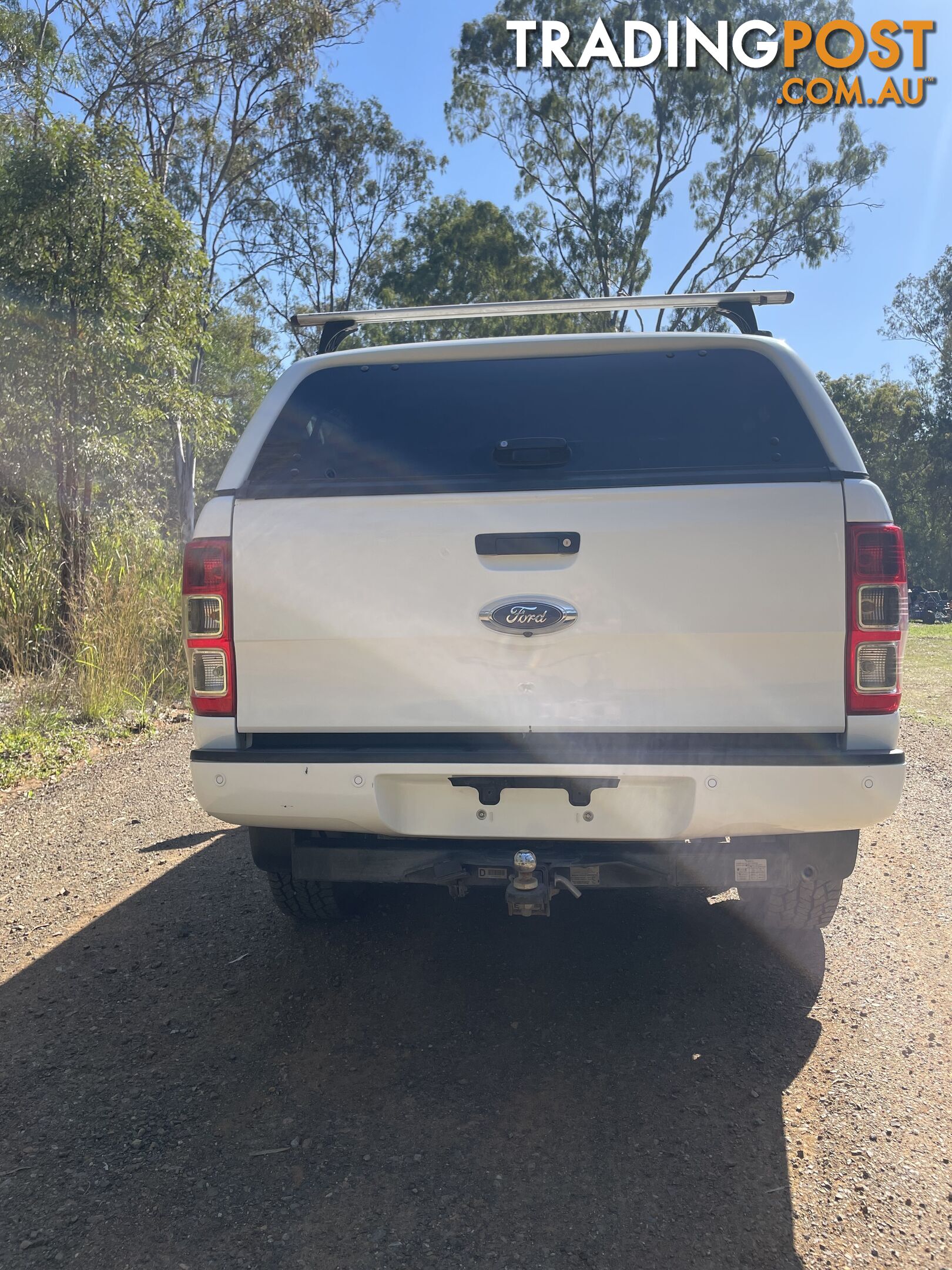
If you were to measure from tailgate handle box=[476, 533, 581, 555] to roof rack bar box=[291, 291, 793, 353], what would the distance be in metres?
1.14

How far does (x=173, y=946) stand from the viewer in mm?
3895

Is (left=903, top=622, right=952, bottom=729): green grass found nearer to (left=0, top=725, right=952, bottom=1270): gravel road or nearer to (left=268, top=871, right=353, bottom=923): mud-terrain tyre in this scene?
(left=0, top=725, right=952, bottom=1270): gravel road

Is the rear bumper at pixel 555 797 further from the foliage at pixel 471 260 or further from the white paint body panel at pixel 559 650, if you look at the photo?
the foliage at pixel 471 260

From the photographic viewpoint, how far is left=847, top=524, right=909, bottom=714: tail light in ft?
8.98

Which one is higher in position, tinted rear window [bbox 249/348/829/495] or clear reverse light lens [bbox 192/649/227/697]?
tinted rear window [bbox 249/348/829/495]

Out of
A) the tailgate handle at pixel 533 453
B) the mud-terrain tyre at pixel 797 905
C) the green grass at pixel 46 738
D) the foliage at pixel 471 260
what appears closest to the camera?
the tailgate handle at pixel 533 453

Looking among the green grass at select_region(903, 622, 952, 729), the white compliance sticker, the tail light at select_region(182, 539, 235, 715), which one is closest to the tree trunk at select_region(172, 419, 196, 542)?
the green grass at select_region(903, 622, 952, 729)

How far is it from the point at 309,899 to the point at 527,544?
1712 millimetres

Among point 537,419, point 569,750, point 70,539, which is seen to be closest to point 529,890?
point 569,750

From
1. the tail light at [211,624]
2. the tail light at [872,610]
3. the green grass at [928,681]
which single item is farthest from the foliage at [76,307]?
the green grass at [928,681]

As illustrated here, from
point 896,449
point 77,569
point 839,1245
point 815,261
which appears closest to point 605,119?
point 815,261

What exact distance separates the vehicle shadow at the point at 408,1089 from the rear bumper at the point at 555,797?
0.70 metres

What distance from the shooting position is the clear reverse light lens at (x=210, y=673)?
298 centimetres

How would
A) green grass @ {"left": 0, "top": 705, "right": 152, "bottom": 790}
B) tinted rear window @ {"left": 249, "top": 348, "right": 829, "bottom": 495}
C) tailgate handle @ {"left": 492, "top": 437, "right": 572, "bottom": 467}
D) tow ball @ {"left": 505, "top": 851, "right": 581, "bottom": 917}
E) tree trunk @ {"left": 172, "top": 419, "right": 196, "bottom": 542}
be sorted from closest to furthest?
tow ball @ {"left": 505, "top": 851, "right": 581, "bottom": 917} < tailgate handle @ {"left": 492, "top": 437, "right": 572, "bottom": 467} < tinted rear window @ {"left": 249, "top": 348, "right": 829, "bottom": 495} < green grass @ {"left": 0, "top": 705, "right": 152, "bottom": 790} < tree trunk @ {"left": 172, "top": 419, "right": 196, "bottom": 542}
